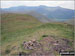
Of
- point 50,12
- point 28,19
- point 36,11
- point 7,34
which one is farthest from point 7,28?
point 50,12

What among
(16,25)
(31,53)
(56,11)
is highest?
(56,11)

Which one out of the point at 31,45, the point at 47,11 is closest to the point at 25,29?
the point at 31,45

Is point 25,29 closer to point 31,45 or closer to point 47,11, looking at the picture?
point 31,45

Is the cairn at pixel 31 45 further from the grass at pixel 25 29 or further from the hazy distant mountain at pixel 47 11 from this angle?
the hazy distant mountain at pixel 47 11

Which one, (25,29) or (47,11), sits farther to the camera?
(47,11)

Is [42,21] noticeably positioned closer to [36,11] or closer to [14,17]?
[36,11]

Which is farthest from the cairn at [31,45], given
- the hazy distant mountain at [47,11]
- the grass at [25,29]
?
the hazy distant mountain at [47,11]
